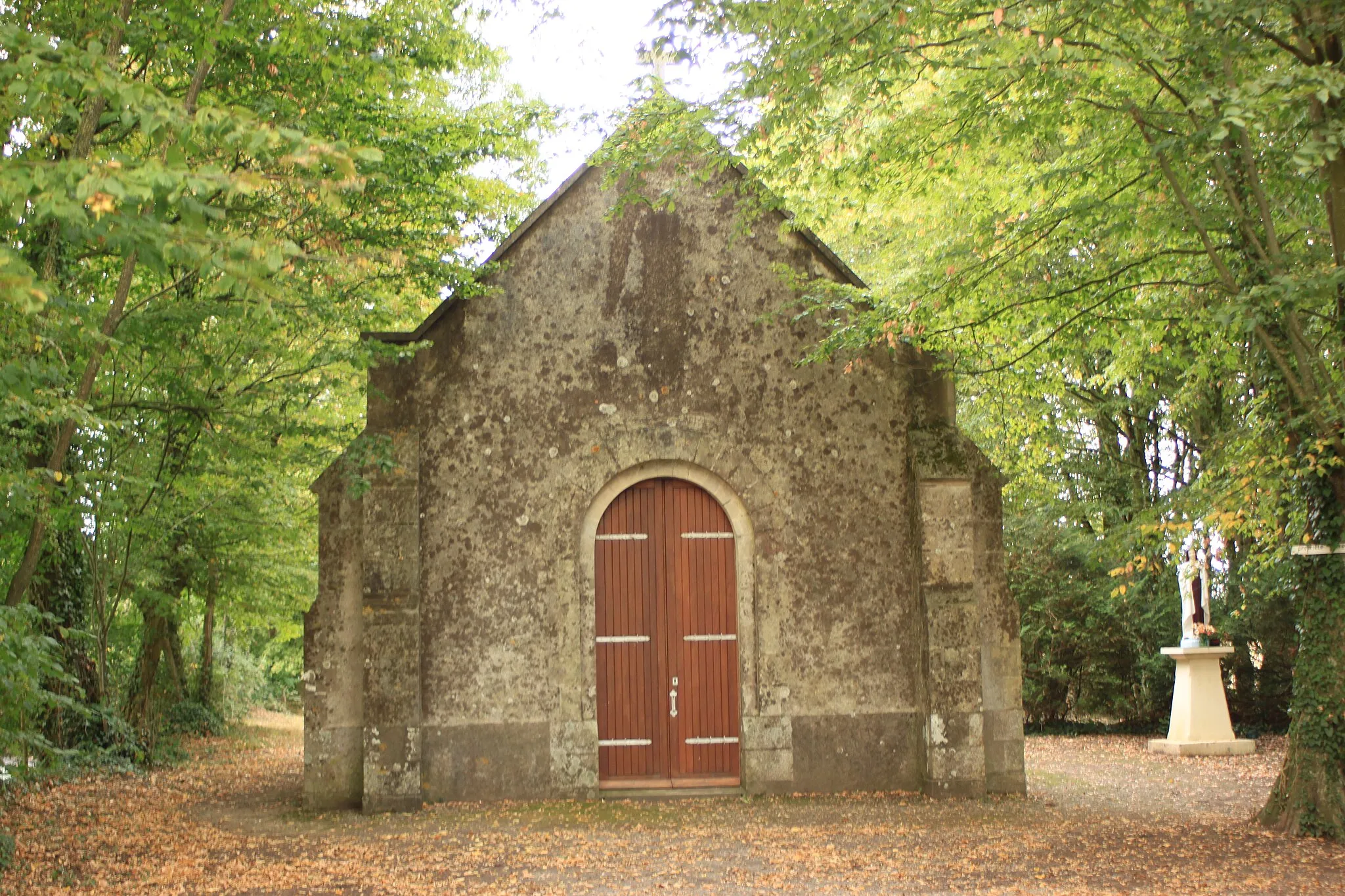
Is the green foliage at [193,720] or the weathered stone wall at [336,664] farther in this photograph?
the green foliage at [193,720]

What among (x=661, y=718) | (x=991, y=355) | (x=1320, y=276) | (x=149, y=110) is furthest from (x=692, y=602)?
(x=149, y=110)

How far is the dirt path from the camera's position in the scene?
7.43m

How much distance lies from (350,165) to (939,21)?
4809mm

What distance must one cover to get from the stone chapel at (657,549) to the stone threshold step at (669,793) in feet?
0.11

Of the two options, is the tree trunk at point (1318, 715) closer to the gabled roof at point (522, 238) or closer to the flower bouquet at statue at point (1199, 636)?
the gabled roof at point (522, 238)

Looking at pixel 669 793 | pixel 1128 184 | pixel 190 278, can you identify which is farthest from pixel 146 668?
pixel 1128 184

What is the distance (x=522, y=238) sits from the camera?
1096cm

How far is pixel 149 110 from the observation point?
4.59 meters

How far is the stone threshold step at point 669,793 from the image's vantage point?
10.4 meters

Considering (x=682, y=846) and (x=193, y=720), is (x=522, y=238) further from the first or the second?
(x=193, y=720)

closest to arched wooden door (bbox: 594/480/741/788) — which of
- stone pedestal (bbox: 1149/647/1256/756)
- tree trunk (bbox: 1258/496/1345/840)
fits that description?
tree trunk (bbox: 1258/496/1345/840)

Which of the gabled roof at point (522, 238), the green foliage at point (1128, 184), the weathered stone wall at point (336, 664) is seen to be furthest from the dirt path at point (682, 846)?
the gabled roof at point (522, 238)

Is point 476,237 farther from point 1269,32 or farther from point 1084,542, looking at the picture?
point 1084,542

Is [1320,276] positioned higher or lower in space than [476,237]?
lower
